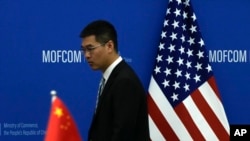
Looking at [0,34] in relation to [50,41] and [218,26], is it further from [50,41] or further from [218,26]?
[218,26]

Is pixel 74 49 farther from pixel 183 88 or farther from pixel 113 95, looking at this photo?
pixel 113 95

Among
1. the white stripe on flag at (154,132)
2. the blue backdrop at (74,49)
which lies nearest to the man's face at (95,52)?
the blue backdrop at (74,49)

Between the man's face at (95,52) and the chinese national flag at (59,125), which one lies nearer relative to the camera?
the chinese national flag at (59,125)

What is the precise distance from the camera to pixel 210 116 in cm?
406

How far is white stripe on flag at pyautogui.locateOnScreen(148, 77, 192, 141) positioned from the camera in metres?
4.07

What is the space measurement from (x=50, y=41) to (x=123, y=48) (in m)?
0.54

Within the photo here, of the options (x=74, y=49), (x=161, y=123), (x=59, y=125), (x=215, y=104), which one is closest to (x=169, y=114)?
(x=161, y=123)

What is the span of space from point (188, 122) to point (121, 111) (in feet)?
4.80

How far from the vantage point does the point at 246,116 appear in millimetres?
4094

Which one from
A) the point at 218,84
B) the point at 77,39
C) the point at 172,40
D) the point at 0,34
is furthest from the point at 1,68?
the point at 218,84

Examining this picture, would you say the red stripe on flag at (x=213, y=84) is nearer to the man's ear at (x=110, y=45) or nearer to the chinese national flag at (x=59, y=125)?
the man's ear at (x=110, y=45)

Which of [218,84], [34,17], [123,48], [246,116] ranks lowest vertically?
[246,116]

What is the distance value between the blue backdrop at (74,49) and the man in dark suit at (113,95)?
1.15 meters

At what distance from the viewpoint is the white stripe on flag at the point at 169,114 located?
13.3 feet
